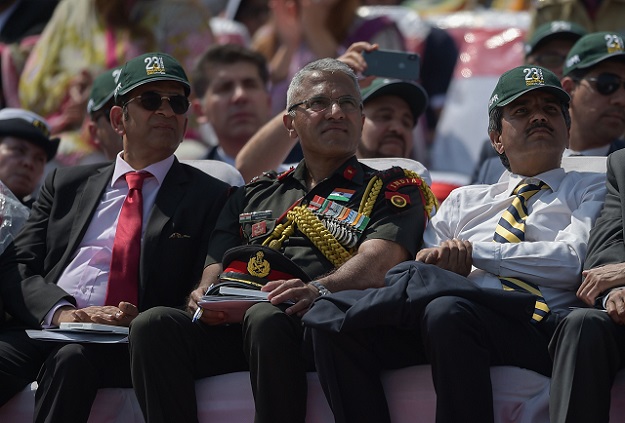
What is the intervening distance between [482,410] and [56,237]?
2329mm

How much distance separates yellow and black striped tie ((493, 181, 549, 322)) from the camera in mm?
4785

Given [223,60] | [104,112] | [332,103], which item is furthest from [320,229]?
[223,60]

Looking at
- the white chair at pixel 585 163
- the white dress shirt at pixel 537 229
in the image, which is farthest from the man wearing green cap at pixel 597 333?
the white chair at pixel 585 163

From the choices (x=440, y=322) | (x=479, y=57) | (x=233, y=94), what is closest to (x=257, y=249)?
(x=440, y=322)

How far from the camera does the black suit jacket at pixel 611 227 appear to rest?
15.4 ft

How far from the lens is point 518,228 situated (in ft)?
16.5

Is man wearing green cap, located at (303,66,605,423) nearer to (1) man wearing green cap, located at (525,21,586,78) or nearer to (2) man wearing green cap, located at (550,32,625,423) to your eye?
(2) man wearing green cap, located at (550,32,625,423)

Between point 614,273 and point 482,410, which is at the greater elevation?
point 614,273

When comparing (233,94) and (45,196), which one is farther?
(233,94)

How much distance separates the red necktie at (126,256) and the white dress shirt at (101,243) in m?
0.05

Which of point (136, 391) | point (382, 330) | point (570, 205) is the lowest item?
point (136, 391)

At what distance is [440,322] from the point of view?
440cm

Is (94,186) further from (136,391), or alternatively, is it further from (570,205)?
(570,205)

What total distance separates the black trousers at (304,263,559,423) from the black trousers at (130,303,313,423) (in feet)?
0.45
